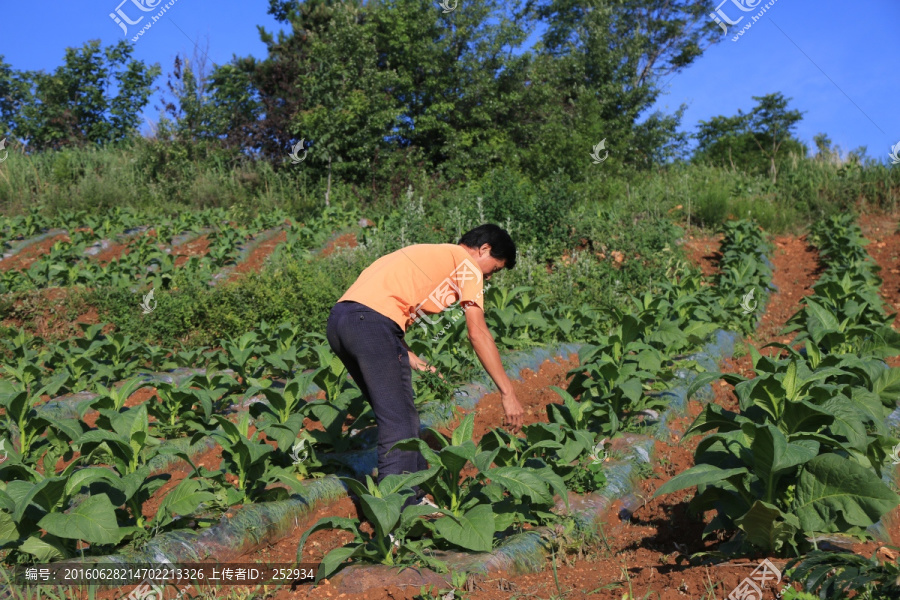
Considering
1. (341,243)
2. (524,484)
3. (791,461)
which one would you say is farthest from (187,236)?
(791,461)

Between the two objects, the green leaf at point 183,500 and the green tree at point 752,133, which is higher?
the green tree at point 752,133

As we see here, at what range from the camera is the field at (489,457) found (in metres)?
3.13

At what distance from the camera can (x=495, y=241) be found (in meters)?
4.09

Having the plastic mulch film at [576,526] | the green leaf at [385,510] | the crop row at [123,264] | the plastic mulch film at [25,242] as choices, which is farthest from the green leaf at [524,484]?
the plastic mulch film at [25,242]

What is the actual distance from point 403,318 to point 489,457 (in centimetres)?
97

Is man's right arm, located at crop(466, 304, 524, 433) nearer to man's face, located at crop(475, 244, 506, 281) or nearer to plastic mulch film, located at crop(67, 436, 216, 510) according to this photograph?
man's face, located at crop(475, 244, 506, 281)

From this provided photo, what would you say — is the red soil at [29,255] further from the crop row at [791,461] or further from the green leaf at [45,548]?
the crop row at [791,461]

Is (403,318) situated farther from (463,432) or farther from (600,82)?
(600,82)

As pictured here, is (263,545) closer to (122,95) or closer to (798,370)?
(798,370)

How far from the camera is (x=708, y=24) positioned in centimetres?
2792

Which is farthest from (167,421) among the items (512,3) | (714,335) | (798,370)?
(512,3)

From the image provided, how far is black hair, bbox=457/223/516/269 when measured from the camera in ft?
13.4

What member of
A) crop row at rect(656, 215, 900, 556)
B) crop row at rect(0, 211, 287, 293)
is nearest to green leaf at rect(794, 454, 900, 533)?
crop row at rect(656, 215, 900, 556)

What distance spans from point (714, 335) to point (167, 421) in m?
5.37
